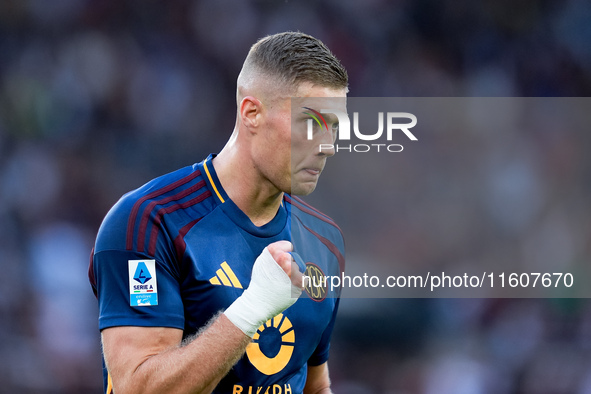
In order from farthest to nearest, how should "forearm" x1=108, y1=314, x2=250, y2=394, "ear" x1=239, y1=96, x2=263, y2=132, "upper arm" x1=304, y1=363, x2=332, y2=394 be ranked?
"upper arm" x1=304, y1=363, x2=332, y2=394 < "ear" x1=239, y1=96, x2=263, y2=132 < "forearm" x1=108, y1=314, x2=250, y2=394

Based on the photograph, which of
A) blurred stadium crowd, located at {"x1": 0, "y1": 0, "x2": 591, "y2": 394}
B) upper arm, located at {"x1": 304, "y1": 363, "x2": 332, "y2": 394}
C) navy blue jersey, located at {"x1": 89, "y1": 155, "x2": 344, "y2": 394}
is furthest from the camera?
blurred stadium crowd, located at {"x1": 0, "y1": 0, "x2": 591, "y2": 394}

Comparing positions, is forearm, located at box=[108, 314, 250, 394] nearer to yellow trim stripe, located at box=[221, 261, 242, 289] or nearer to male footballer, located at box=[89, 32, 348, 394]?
male footballer, located at box=[89, 32, 348, 394]

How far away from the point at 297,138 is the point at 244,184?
0.28m

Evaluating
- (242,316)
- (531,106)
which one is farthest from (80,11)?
(242,316)

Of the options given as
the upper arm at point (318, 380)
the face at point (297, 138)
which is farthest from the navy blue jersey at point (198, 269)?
the upper arm at point (318, 380)

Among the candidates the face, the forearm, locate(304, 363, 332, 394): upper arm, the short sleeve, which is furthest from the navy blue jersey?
locate(304, 363, 332, 394): upper arm

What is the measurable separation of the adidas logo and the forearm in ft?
0.81

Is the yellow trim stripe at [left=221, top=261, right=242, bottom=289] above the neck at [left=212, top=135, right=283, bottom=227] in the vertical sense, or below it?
below

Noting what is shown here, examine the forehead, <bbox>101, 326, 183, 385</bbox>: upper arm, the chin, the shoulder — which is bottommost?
<bbox>101, 326, 183, 385</bbox>: upper arm

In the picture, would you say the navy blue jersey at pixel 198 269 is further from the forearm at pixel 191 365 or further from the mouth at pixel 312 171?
the mouth at pixel 312 171

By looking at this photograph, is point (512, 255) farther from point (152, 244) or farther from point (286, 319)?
point (152, 244)

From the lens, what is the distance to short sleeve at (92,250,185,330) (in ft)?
7.39

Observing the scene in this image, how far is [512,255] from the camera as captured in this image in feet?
10.9

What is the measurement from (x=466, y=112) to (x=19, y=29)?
450 cm
